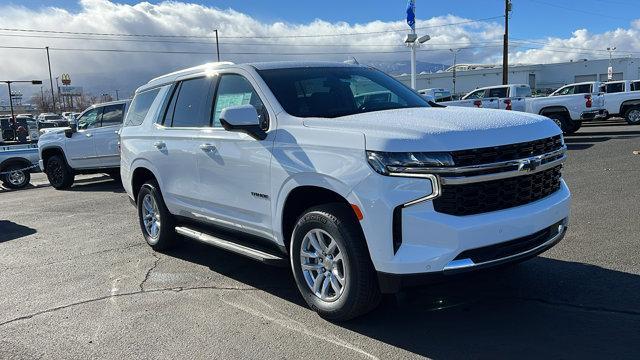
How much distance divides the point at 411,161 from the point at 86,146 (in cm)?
1143

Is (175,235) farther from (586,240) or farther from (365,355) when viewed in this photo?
(586,240)

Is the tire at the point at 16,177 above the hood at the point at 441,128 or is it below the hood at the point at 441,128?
below

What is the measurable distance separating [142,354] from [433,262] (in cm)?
209

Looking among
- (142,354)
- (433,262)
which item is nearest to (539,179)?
(433,262)

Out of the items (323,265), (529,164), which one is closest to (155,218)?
(323,265)

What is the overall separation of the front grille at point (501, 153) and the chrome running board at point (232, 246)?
5.70 feet

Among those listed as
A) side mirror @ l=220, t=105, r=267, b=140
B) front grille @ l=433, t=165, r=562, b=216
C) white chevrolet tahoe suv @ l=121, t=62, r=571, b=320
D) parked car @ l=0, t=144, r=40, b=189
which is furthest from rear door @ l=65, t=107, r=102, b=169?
front grille @ l=433, t=165, r=562, b=216

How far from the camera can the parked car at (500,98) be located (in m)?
18.9

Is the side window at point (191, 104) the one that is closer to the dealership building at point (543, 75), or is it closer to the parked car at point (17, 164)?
the parked car at point (17, 164)

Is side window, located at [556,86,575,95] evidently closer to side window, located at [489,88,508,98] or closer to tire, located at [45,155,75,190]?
side window, located at [489,88,508,98]

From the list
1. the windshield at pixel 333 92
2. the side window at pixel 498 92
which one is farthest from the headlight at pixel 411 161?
the side window at pixel 498 92

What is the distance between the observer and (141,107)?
666cm

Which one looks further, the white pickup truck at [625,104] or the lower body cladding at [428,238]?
the white pickup truck at [625,104]

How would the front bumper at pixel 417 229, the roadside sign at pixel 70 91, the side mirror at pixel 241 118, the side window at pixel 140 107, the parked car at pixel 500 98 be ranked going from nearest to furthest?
the front bumper at pixel 417 229 < the side mirror at pixel 241 118 < the side window at pixel 140 107 < the parked car at pixel 500 98 < the roadside sign at pixel 70 91
